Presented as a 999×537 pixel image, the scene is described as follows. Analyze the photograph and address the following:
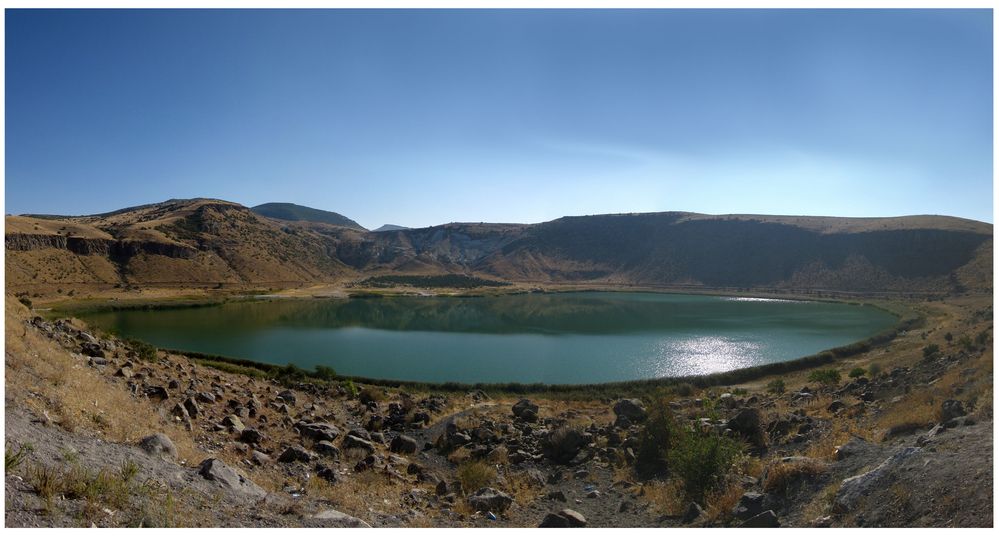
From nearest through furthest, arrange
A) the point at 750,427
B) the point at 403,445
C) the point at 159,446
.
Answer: the point at 159,446, the point at 750,427, the point at 403,445

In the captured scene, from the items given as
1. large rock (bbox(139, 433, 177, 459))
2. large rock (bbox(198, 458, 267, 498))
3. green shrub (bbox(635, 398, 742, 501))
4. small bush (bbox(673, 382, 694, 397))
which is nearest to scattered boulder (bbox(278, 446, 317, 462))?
large rock (bbox(139, 433, 177, 459))

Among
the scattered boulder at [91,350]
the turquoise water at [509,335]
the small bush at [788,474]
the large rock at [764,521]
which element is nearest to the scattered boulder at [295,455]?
the scattered boulder at [91,350]

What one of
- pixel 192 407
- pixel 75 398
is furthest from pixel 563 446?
pixel 75 398

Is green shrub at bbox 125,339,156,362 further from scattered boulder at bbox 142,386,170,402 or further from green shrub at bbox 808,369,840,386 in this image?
green shrub at bbox 808,369,840,386

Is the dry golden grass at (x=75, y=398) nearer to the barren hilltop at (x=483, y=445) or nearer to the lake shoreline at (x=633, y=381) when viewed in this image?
the barren hilltop at (x=483, y=445)

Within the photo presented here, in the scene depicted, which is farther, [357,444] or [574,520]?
[357,444]

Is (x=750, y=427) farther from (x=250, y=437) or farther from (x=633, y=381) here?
(x=633, y=381)

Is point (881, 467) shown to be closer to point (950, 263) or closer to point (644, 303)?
point (644, 303)
